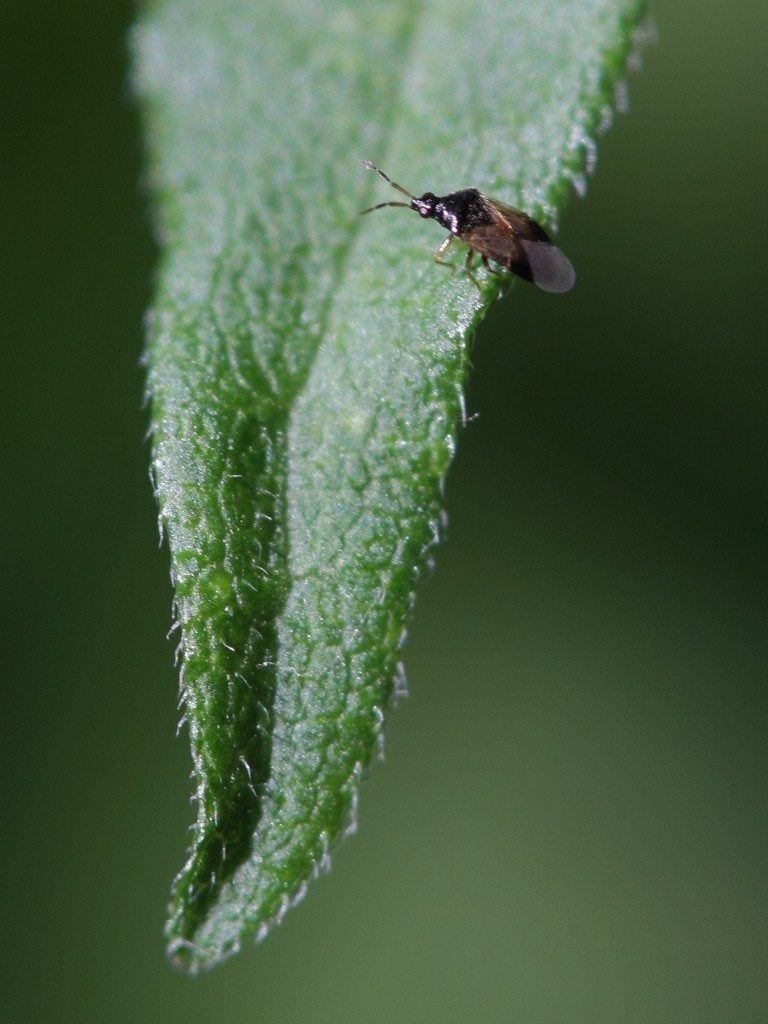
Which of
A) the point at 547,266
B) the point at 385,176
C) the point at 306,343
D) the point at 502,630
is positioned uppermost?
the point at 385,176

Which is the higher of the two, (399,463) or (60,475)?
(399,463)

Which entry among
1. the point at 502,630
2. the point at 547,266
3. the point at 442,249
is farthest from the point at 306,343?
the point at 502,630

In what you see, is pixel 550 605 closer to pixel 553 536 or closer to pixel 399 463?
pixel 553 536

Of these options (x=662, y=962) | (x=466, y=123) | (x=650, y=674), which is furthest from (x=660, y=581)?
(x=466, y=123)

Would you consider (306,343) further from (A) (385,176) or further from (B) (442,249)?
(A) (385,176)

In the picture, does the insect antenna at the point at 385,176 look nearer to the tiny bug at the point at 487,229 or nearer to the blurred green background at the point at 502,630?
the tiny bug at the point at 487,229
